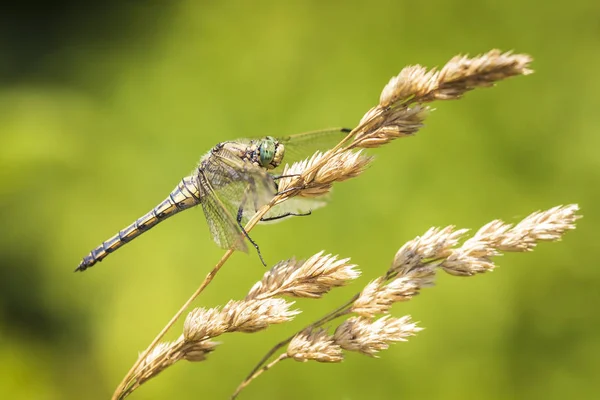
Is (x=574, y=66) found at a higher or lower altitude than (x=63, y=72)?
lower

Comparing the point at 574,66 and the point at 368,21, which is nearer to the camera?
the point at 574,66

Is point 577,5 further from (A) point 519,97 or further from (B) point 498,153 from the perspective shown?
(B) point 498,153

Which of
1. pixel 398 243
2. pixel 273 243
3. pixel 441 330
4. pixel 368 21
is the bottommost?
pixel 441 330

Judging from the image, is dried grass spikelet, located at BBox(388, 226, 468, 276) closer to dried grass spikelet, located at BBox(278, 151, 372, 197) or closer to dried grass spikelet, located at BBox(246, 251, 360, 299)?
dried grass spikelet, located at BBox(246, 251, 360, 299)

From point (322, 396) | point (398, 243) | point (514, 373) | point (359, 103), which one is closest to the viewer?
point (514, 373)

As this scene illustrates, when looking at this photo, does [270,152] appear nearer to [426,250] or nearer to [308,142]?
[308,142]

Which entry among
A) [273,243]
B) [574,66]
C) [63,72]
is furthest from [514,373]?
[63,72]

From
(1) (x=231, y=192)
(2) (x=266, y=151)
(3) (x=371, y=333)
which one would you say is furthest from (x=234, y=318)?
(2) (x=266, y=151)
